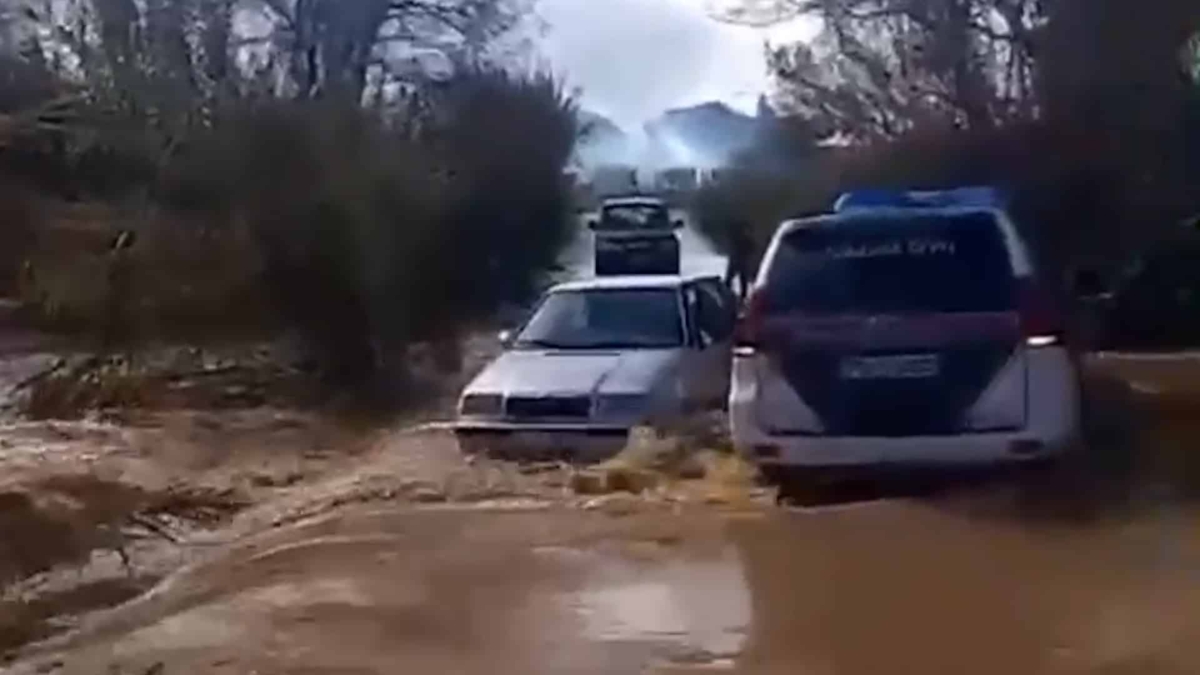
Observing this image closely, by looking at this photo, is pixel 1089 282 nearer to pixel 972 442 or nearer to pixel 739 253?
Answer: pixel 739 253

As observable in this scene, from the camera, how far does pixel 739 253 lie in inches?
1241

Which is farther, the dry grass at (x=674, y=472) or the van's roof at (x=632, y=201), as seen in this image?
the van's roof at (x=632, y=201)

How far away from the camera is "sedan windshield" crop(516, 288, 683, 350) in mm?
15164

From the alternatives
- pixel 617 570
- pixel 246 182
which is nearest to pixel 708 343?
pixel 617 570

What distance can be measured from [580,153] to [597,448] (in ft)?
91.1

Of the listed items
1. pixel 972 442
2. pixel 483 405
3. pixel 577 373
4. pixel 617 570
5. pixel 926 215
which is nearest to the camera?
pixel 617 570

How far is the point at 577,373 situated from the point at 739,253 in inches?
691

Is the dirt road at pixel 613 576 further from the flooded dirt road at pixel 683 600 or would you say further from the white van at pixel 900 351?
the white van at pixel 900 351

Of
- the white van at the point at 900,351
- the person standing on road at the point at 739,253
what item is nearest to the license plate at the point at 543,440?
the white van at the point at 900,351

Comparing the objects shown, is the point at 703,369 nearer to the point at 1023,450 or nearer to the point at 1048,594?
the point at 1023,450

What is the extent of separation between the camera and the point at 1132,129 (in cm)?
2180

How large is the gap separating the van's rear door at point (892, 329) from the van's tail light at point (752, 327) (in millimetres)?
27

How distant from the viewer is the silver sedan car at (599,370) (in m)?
13.7

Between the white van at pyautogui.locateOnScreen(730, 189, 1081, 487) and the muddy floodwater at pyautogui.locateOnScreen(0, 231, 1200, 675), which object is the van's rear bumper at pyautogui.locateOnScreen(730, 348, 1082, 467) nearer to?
the white van at pyautogui.locateOnScreen(730, 189, 1081, 487)
